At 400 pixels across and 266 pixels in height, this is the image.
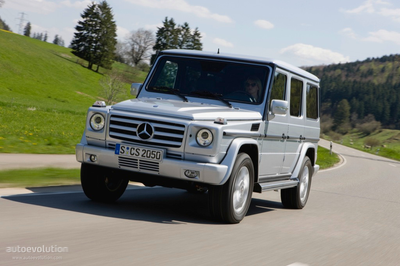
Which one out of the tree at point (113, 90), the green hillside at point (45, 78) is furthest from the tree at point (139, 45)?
the tree at point (113, 90)

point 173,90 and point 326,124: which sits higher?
point 173,90

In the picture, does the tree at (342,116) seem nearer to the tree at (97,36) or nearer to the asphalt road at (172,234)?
the tree at (97,36)

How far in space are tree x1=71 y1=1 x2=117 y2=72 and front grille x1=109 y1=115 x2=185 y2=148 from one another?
316 ft

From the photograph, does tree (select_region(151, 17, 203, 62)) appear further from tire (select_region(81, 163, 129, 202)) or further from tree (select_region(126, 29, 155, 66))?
tire (select_region(81, 163, 129, 202))

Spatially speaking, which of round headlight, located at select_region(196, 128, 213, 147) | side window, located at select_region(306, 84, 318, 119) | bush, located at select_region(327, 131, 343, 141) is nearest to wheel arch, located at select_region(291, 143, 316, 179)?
side window, located at select_region(306, 84, 318, 119)

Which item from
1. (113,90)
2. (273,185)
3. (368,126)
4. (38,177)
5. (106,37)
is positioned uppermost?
(106,37)

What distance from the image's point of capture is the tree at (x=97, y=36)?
100000 millimetres

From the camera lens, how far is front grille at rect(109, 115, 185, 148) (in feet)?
20.1

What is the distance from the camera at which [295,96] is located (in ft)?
28.2

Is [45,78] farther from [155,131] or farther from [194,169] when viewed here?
[194,169]

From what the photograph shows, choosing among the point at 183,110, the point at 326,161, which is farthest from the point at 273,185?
the point at 326,161

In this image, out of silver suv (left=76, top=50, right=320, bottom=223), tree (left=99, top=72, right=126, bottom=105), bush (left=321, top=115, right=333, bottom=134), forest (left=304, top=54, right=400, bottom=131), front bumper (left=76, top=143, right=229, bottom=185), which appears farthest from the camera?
forest (left=304, top=54, right=400, bottom=131)

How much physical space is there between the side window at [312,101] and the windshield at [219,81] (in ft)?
6.89

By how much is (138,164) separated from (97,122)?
81 cm
